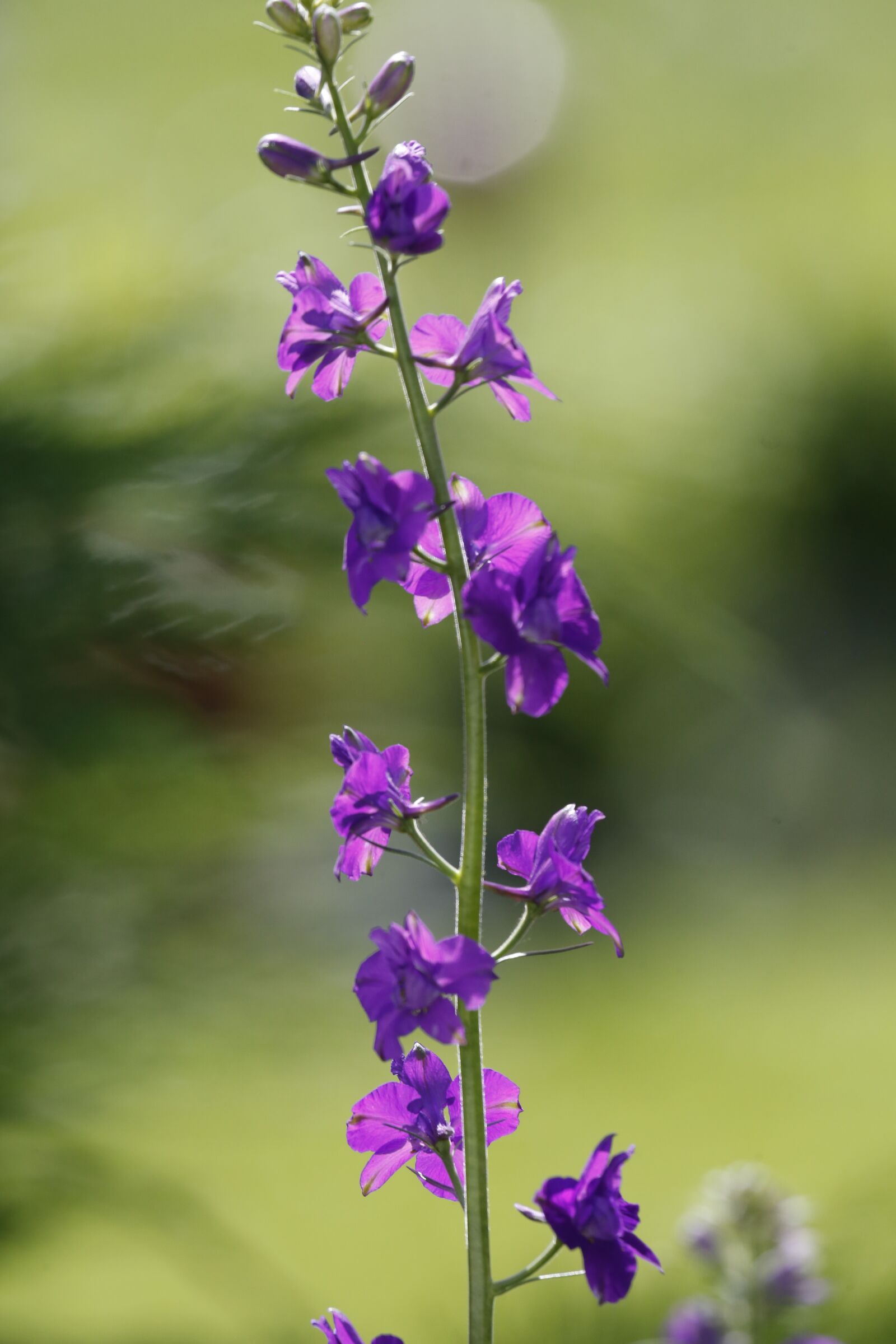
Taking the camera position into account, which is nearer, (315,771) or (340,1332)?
(340,1332)

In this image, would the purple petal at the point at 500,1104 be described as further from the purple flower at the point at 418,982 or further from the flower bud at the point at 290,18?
the flower bud at the point at 290,18

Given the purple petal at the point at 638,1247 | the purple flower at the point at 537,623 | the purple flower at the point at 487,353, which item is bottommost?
the purple petal at the point at 638,1247

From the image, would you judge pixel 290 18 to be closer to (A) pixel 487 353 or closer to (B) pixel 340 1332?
(A) pixel 487 353

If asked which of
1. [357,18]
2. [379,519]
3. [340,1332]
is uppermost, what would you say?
[357,18]

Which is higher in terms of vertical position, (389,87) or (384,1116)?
(389,87)

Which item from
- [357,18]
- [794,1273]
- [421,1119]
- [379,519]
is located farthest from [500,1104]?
[794,1273]

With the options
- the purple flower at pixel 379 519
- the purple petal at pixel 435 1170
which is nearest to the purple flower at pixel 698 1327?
the purple petal at pixel 435 1170

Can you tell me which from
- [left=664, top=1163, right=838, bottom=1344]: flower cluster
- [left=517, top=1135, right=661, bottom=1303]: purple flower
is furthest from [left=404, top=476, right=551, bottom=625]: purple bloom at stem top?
[left=664, top=1163, right=838, bottom=1344]: flower cluster

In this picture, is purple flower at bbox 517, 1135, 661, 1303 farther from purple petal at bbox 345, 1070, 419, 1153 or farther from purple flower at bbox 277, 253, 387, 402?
purple flower at bbox 277, 253, 387, 402
